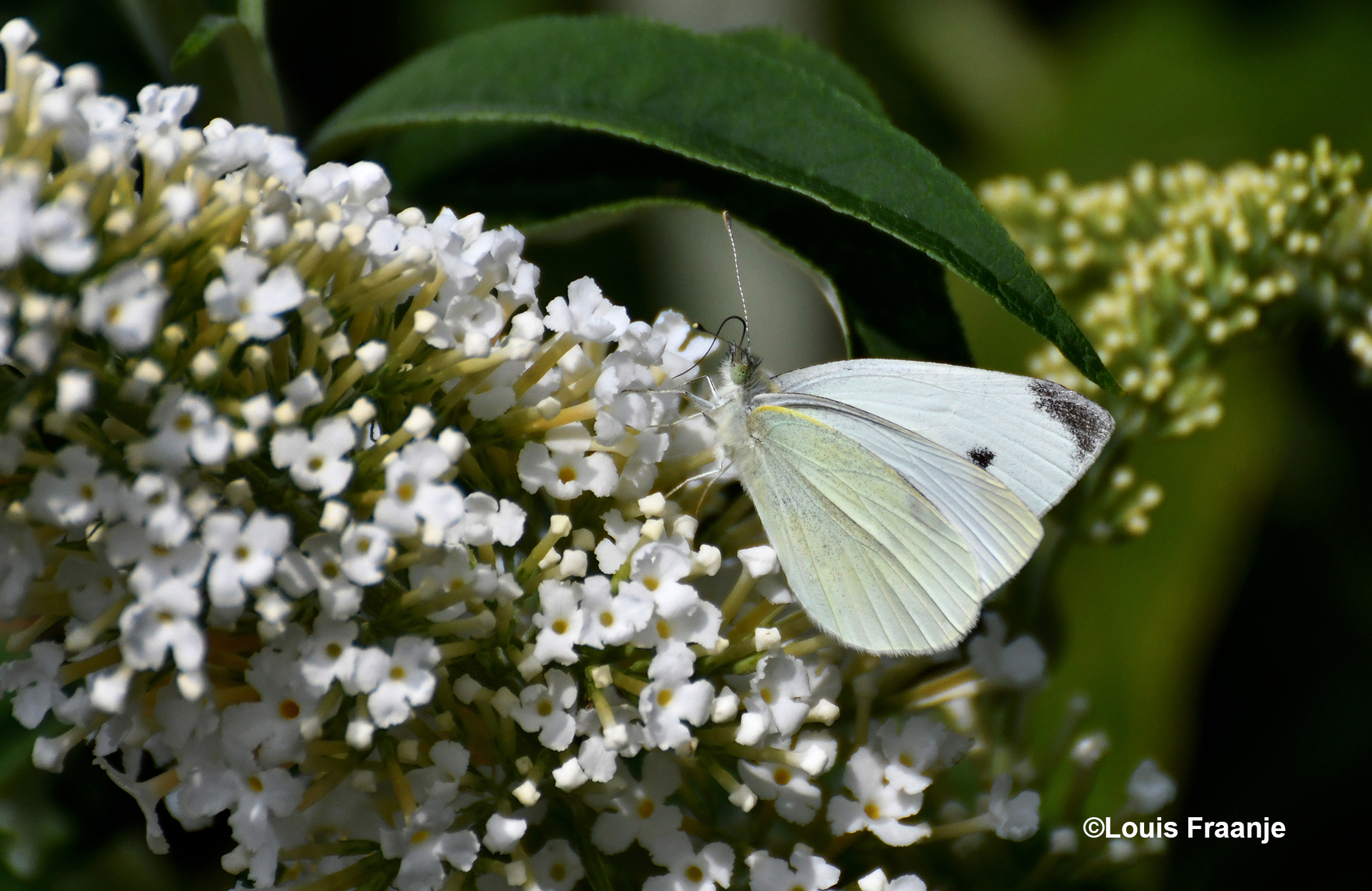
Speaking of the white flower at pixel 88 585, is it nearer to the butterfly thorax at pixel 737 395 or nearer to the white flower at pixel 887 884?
the butterfly thorax at pixel 737 395

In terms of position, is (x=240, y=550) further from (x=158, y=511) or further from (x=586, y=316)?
(x=586, y=316)

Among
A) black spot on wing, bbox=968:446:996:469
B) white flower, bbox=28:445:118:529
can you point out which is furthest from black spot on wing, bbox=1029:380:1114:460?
white flower, bbox=28:445:118:529

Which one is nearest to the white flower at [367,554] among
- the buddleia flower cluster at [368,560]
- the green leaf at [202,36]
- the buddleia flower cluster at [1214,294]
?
the buddleia flower cluster at [368,560]

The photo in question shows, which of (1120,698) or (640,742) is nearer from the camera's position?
(640,742)

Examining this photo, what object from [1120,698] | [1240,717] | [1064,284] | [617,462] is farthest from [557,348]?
[1240,717]

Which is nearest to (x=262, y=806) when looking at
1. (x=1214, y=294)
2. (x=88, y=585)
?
(x=88, y=585)

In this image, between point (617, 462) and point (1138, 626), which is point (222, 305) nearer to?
point (617, 462)

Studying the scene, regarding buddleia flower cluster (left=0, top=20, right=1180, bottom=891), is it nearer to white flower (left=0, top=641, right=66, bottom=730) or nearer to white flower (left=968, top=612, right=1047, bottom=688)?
white flower (left=0, top=641, right=66, bottom=730)
